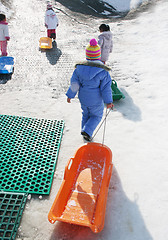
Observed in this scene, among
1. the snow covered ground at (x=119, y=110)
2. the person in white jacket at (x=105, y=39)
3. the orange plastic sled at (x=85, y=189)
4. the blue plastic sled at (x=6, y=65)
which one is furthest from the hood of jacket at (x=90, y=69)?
the blue plastic sled at (x=6, y=65)

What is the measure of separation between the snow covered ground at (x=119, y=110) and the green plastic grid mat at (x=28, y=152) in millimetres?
140

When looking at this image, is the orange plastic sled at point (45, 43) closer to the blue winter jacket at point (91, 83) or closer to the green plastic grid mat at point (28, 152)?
the green plastic grid mat at point (28, 152)

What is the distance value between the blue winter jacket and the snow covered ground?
864mm

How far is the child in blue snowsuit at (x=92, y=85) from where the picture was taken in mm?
2967

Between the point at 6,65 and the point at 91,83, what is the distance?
12.0ft

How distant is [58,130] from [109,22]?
7.49 m

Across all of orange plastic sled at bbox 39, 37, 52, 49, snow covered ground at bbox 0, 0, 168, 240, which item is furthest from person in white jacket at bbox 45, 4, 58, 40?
orange plastic sled at bbox 39, 37, 52, 49

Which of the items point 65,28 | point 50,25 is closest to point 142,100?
point 50,25

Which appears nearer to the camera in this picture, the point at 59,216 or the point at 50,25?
the point at 59,216

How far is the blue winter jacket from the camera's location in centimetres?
298

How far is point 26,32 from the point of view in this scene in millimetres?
8320

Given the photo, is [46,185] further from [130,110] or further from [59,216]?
[130,110]

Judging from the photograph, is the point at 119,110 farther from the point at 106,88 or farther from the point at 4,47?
the point at 4,47

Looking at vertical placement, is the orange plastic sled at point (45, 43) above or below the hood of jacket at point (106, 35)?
below
